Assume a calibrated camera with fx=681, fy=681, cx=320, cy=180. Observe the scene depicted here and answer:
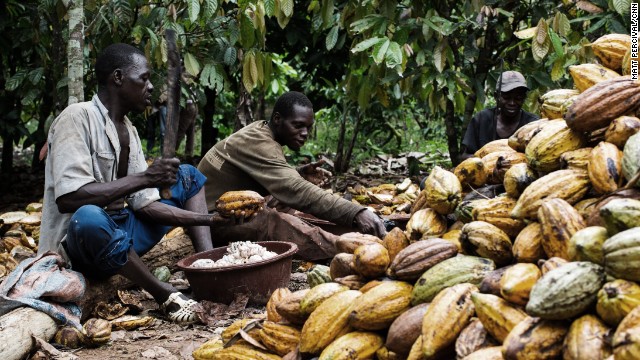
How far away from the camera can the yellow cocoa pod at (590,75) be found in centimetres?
230

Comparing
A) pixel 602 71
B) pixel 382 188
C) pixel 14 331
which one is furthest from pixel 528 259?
pixel 382 188

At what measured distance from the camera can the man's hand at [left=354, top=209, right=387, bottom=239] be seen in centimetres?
361

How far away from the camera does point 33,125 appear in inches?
531

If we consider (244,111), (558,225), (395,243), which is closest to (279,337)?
(395,243)

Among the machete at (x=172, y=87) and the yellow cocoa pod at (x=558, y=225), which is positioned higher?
the machete at (x=172, y=87)

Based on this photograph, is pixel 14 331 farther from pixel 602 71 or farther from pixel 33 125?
pixel 33 125

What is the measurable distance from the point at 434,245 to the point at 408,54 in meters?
2.57

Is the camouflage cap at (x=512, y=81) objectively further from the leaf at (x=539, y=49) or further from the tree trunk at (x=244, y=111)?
the tree trunk at (x=244, y=111)

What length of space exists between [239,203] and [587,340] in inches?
84.0

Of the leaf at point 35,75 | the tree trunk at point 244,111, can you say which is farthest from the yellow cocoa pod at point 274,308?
the tree trunk at point 244,111

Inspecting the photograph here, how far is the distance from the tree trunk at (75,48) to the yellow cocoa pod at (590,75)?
112 inches

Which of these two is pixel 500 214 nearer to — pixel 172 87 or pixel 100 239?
pixel 172 87

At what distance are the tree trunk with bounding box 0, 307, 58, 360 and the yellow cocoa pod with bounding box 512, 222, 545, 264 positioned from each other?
1.97 m

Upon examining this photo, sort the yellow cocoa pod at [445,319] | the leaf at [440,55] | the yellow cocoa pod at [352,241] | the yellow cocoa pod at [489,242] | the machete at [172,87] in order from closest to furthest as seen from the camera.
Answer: the yellow cocoa pod at [445,319], the yellow cocoa pod at [489,242], the yellow cocoa pod at [352,241], the machete at [172,87], the leaf at [440,55]
